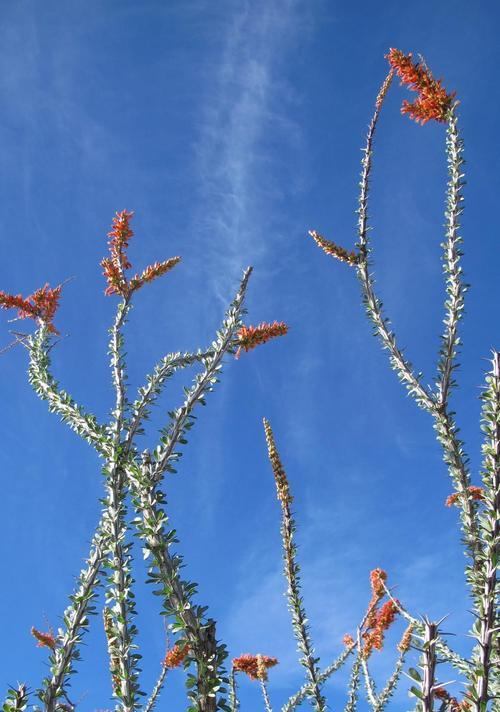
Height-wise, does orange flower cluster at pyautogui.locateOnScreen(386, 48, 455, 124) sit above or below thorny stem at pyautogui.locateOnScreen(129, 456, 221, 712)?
above

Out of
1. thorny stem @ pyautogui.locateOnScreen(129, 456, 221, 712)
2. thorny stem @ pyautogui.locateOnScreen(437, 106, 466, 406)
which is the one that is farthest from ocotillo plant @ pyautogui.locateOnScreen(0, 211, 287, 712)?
thorny stem @ pyautogui.locateOnScreen(437, 106, 466, 406)

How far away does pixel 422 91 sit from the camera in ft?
18.7

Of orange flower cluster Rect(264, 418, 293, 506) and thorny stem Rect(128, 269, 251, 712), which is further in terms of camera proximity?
orange flower cluster Rect(264, 418, 293, 506)

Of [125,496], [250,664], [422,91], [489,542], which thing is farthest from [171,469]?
[250,664]

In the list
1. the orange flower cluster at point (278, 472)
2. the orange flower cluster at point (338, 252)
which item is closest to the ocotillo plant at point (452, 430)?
the orange flower cluster at point (338, 252)

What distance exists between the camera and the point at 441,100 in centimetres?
550

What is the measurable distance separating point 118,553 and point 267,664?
251 inches

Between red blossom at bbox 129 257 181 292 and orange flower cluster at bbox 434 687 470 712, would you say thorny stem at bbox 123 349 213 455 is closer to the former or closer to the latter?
red blossom at bbox 129 257 181 292

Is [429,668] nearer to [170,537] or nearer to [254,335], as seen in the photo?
[170,537]

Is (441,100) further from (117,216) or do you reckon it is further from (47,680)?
(47,680)

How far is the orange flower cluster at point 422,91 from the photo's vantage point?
554cm

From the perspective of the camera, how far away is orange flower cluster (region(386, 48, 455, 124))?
5.54m

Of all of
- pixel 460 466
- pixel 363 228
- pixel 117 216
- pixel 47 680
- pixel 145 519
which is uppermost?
pixel 117 216

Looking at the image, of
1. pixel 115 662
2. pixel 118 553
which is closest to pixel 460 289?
pixel 118 553
